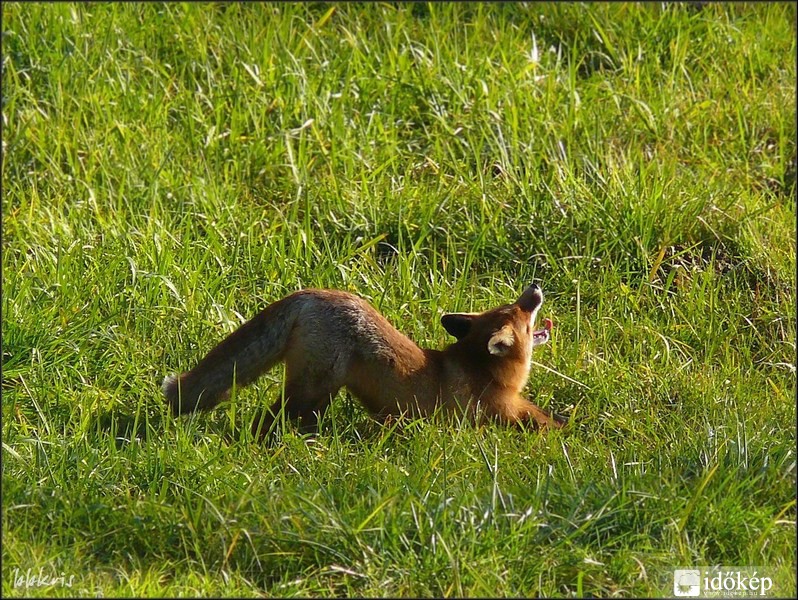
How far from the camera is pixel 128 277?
668cm

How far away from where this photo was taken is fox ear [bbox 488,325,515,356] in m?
5.91

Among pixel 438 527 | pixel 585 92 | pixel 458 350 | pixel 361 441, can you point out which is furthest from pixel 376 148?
pixel 438 527

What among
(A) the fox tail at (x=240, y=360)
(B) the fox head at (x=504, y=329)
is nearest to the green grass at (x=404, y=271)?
(A) the fox tail at (x=240, y=360)

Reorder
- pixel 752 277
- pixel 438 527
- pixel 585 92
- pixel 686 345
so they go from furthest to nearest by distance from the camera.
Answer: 1. pixel 585 92
2. pixel 752 277
3. pixel 686 345
4. pixel 438 527

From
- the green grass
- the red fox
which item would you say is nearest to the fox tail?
the red fox

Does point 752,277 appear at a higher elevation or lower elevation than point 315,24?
lower

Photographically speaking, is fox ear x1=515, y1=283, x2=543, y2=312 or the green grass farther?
fox ear x1=515, y1=283, x2=543, y2=312

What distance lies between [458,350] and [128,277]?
1.98m

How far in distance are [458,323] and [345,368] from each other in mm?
778

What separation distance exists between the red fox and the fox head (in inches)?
0.5

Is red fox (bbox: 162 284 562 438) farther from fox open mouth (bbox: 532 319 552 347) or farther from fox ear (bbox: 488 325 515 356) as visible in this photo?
fox open mouth (bbox: 532 319 552 347)

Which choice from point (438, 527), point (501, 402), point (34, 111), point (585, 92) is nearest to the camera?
point (438, 527)

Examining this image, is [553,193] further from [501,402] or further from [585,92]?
[501,402]

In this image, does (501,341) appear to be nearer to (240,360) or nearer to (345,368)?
(345,368)
